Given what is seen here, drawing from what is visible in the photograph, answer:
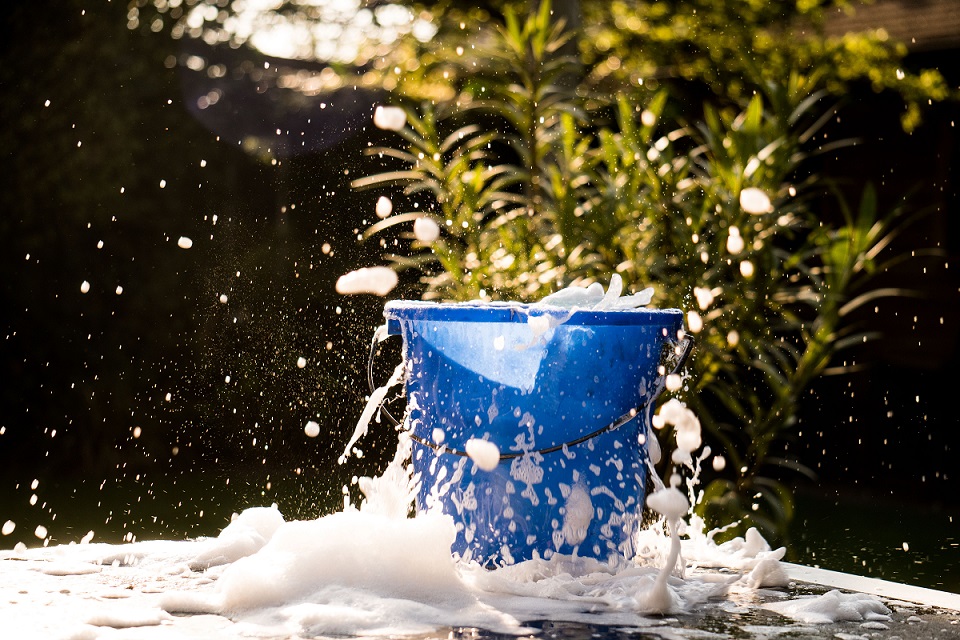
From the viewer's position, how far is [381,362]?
4.57m

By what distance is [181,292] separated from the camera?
627 centimetres

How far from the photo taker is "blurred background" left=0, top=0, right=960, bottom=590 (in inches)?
232

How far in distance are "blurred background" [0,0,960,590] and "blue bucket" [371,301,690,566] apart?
10.3 ft

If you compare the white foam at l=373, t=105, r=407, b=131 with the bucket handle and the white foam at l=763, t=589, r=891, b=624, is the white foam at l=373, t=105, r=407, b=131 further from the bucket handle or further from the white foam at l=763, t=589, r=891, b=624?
the white foam at l=763, t=589, r=891, b=624

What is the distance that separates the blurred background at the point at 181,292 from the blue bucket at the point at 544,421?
3.15 m

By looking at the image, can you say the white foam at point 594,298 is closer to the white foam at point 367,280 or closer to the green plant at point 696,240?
the white foam at point 367,280

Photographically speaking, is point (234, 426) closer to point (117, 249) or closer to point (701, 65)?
point (117, 249)

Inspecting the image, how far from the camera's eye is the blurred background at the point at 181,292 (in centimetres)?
589

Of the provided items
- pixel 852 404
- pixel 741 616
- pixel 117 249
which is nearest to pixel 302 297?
pixel 117 249

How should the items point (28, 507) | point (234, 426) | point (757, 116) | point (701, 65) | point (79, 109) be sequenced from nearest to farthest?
point (757, 116)
point (28, 507)
point (79, 109)
point (234, 426)
point (701, 65)

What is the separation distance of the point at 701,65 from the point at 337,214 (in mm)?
3399

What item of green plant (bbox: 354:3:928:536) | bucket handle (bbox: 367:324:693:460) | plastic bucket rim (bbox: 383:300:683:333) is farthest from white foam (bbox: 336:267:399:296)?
green plant (bbox: 354:3:928:536)

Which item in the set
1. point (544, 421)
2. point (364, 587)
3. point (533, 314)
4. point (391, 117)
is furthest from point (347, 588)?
point (391, 117)

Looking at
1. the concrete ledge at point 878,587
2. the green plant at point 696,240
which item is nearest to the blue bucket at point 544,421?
the concrete ledge at point 878,587
